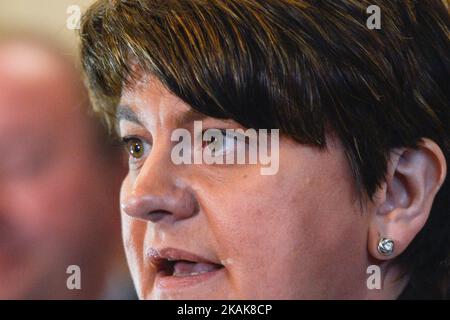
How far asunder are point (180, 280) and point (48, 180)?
0.48m

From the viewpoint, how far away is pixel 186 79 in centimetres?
96

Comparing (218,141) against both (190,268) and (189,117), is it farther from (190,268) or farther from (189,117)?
(190,268)

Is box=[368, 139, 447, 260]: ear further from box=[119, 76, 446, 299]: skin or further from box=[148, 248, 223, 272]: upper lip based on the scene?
box=[148, 248, 223, 272]: upper lip

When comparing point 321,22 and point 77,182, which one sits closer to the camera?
point 321,22

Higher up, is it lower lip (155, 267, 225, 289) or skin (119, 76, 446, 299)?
skin (119, 76, 446, 299)

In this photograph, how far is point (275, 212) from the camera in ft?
3.13

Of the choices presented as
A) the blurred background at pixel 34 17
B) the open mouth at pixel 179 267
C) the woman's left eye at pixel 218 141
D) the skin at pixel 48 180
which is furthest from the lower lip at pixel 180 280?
the blurred background at pixel 34 17

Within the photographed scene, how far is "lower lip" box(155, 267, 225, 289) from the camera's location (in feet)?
3.20

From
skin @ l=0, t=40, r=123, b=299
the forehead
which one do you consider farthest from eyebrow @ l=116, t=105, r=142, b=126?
skin @ l=0, t=40, r=123, b=299

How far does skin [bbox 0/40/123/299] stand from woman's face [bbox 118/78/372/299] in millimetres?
449

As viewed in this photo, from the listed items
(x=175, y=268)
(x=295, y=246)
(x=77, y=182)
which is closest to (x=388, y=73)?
(x=295, y=246)

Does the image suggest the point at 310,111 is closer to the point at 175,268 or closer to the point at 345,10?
the point at 345,10

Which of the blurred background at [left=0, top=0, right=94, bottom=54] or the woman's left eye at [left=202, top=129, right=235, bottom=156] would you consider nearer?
the woman's left eye at [left=202, top=129, right=235, bottom=156]
